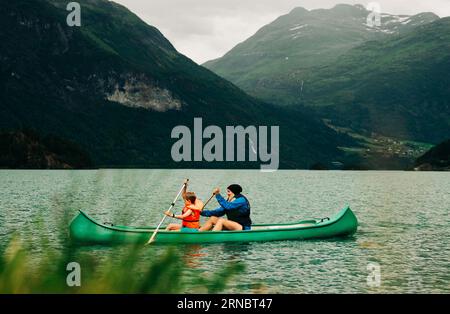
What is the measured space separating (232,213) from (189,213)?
2.30 meters

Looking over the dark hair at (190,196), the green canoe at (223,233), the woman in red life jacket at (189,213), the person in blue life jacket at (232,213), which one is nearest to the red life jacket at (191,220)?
the woman in red life jacket at (189,213)

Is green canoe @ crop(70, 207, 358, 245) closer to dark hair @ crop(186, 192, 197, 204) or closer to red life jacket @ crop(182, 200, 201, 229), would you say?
red life jacket @ crop(182, 200, 201, 229)

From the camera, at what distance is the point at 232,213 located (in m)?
31.4

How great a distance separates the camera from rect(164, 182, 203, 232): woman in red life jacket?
29.8m

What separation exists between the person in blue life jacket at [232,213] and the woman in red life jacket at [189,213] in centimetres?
54

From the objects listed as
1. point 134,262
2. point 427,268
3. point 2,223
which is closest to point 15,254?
point 134,262

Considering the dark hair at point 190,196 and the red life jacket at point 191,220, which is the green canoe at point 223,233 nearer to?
the red life jacket at point 191,220

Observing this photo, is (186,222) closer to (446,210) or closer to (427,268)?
(427,268)

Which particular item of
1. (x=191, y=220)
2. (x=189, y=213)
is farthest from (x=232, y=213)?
(x=189, y=213)

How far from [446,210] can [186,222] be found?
43.9 metres

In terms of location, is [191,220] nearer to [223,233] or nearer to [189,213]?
[189,213]

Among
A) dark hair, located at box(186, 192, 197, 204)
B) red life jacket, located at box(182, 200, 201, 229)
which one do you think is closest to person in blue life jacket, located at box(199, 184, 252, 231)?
red life jacket, located at box(182, 200, 201, 229)

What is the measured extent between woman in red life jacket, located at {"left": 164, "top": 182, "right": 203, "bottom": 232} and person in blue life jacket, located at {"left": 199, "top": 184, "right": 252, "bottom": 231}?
1.76 feet
